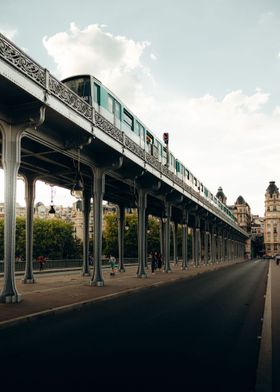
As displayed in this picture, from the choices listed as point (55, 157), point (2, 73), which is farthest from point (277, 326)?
point (55, 157)

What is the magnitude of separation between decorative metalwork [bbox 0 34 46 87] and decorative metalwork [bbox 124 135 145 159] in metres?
8.45

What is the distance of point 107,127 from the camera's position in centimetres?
1894

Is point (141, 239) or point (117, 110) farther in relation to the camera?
point (141, 239)

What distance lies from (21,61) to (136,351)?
964 cm

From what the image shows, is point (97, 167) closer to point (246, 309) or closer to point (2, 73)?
point (2, 73)

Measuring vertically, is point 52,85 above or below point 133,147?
above

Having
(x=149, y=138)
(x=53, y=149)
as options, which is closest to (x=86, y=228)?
(x=149, y=138)

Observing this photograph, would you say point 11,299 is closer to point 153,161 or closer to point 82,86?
point 82,86

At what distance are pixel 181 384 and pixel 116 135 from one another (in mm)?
15984

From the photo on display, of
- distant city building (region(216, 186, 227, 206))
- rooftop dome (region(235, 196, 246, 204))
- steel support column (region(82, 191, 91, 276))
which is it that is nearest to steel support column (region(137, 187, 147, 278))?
steel support column (region(82, 191, 91, 276))

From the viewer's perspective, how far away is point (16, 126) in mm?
14031

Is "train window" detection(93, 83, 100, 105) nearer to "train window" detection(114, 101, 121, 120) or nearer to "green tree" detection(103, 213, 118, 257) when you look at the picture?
"train window" detection(114, 101, 121, 120)

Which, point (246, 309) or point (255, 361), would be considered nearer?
point (255, 361)

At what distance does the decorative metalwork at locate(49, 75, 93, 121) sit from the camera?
14.3m
